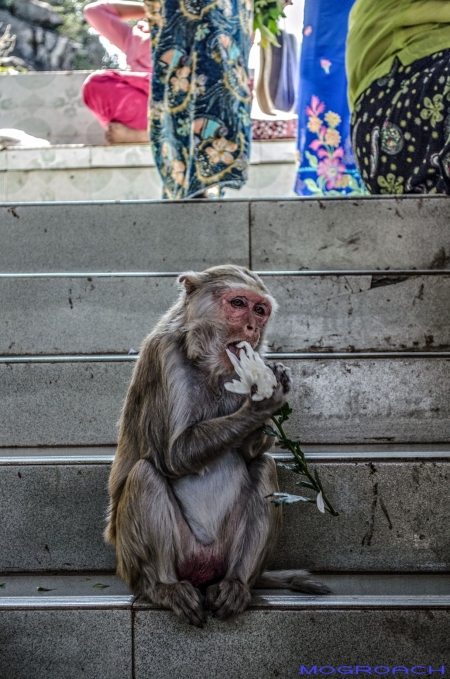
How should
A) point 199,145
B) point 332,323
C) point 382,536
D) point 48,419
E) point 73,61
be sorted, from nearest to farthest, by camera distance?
point 382,536 < point 48,419 < point 332,323 < point 199,145 < point 73,61

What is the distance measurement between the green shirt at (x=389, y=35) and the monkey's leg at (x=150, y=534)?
3358 mm

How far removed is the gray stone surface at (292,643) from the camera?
2.85 m

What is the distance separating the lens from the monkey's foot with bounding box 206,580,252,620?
2.84 metres

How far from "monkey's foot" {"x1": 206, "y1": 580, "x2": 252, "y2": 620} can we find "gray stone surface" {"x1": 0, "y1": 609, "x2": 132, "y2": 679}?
287 millimetres

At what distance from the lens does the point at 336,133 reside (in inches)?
276

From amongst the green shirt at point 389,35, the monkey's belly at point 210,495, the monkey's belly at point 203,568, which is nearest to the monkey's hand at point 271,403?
the monkey's belly at point 210,495

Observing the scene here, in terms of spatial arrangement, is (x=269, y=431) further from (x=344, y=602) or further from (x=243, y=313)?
(x=344, y=602)

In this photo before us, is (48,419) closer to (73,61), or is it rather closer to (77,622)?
(77,622)

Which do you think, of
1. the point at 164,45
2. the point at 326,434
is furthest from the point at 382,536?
the point at 164,45

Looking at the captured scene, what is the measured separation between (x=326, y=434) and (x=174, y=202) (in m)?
1.94

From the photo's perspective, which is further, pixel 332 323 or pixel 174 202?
pixel 174 202

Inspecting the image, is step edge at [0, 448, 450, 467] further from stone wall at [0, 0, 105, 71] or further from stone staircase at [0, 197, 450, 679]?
stone wall at [0, 0, 105, 71]

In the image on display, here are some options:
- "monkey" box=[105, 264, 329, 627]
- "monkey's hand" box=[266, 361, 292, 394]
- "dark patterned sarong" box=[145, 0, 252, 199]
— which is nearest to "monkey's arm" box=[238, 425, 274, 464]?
"monkey" box=[105, 264, 329, 627]

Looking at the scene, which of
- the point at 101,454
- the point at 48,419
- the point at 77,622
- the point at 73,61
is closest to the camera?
the point at 77,622
